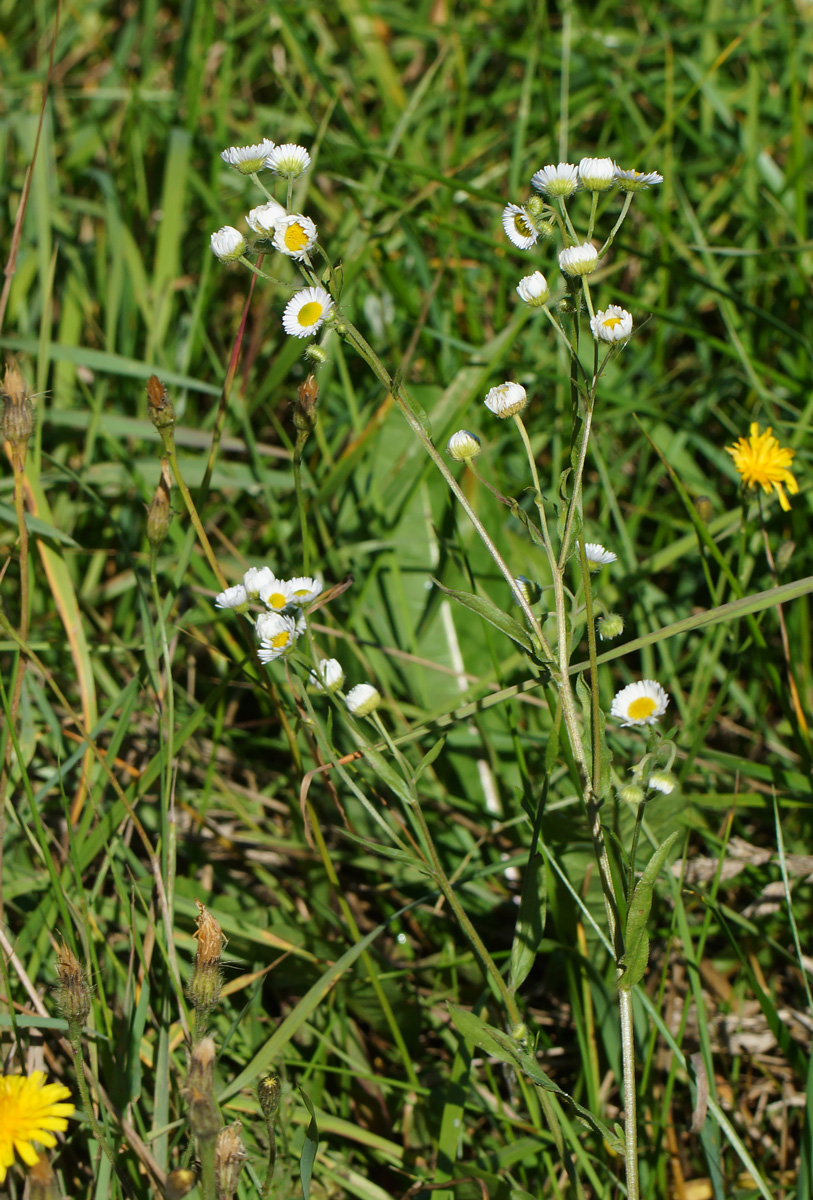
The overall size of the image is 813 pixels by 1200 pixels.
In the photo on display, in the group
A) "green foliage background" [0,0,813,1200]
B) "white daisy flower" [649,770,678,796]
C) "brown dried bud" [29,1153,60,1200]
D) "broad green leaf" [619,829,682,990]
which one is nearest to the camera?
"brown dried bud" [29,1153,60,1200]

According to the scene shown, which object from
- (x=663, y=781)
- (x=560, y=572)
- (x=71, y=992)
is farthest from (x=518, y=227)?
(x=71, y=992)

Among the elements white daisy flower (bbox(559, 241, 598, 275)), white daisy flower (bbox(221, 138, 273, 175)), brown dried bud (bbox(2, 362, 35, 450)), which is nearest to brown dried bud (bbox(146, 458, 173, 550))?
brown dried bud (bbox(2, 362, 35, 450))

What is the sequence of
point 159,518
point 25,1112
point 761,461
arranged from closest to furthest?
point 25,1112
point 159,518
point 761,461

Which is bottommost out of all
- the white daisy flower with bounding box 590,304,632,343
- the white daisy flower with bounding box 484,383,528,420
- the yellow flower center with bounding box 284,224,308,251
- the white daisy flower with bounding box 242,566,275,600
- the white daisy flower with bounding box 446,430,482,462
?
the white daisy flower with bounding box 242,566,275,600

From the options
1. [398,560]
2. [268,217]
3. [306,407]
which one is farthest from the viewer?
[398,560]

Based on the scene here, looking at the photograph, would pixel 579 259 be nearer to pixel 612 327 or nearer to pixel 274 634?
pixel 612 327

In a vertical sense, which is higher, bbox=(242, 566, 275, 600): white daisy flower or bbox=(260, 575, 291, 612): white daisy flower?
bbox=(242, 566, 275, 600): white daisy flower

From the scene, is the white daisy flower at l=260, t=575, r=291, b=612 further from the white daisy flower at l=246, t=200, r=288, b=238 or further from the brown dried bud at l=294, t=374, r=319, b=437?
the white daisy flower at l=246, t=200, r=288, b=238
